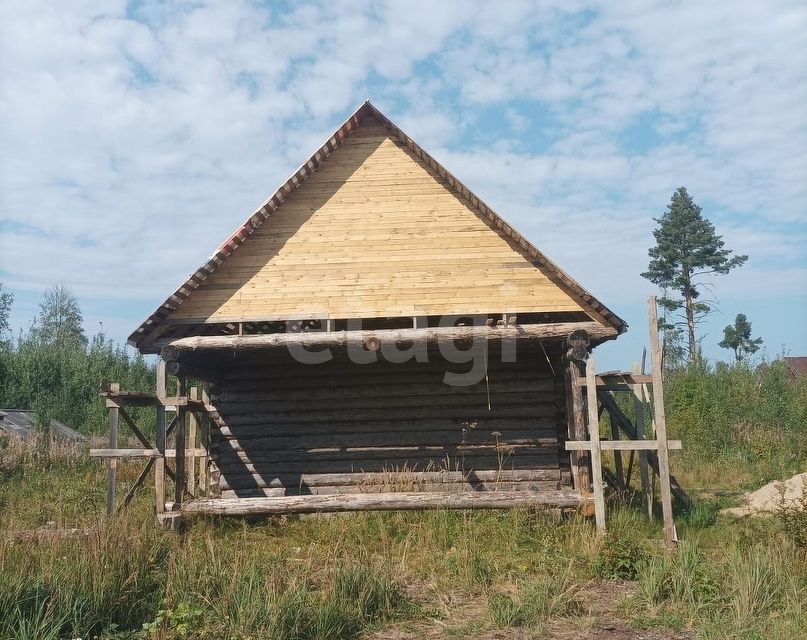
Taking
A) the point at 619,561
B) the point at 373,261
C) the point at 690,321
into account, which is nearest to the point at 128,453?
the point at 373,261

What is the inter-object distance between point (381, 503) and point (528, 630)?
4.51m

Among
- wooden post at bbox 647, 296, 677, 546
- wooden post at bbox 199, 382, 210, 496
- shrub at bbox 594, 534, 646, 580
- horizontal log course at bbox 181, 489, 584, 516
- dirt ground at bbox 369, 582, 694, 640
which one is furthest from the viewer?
wooden post at bbox 199, 382, 210, 496

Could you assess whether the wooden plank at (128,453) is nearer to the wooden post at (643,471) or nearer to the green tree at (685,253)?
the wooden post at (643,471)

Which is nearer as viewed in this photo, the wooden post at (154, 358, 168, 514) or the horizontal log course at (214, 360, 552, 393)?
the wooden post at (154, 358, 168, 514)

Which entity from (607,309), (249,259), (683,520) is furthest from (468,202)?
(683,520)

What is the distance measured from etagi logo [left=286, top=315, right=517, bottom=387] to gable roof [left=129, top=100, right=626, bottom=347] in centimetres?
130

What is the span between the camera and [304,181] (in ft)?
39.1

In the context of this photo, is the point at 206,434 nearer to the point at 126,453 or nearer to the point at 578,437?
the point at 126,453

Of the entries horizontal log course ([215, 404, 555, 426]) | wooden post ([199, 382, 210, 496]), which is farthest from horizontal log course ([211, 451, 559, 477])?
horizontal log course ([215, 404, 555, 426])

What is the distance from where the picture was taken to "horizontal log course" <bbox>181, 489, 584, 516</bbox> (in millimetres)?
10008

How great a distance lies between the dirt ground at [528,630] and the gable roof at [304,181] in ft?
17.3

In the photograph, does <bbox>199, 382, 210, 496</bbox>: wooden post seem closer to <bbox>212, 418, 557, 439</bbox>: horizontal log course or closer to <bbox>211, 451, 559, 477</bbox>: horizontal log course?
<bbox>212, 418, 557, 439</bbox>: horizontal log course

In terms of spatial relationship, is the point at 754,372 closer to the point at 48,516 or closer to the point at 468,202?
the point at 468,202

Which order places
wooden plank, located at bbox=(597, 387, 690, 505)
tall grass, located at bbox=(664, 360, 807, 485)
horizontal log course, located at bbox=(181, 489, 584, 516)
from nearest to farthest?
horizontal log course, located at bbox=(181, 489, 584, 516)
wooden plank, located at bbox=(597, 387, 690, 505)
tall grass, located at bbox=(664, 360, 807, 485)
